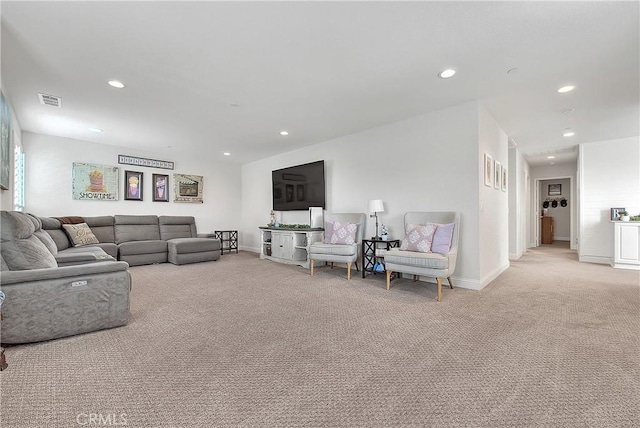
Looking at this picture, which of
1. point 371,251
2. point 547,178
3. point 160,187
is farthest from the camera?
point 547,178

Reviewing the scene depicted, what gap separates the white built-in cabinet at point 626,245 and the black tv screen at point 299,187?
5267 millimetres

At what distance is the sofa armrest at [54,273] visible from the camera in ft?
6.55

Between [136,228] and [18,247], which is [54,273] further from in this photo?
[136,228]

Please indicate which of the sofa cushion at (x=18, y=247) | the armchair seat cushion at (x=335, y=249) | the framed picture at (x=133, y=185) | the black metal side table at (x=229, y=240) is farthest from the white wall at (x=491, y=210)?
the framed picture at (x=133, y=185)

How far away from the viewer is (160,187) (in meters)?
6.65

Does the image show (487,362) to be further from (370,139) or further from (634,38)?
(370,139)

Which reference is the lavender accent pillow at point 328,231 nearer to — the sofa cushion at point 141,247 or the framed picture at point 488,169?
the framed picture at point 488,169

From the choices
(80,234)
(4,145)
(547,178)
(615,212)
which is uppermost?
(547,178)

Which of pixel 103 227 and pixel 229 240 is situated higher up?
pixel 103 227

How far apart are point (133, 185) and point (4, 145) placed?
123 inches

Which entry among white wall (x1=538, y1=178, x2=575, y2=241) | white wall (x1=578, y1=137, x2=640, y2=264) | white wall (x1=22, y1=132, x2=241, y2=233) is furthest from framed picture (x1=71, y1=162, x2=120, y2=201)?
white wall (x1=538, y1=178, x2=575, y2=241)

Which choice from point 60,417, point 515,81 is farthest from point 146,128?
point 515,81

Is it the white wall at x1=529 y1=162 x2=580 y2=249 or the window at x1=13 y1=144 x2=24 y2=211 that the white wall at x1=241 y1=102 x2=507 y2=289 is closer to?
the window at x1=13 y1=144 x2=24 y2=211

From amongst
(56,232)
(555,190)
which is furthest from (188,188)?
(555,190)
